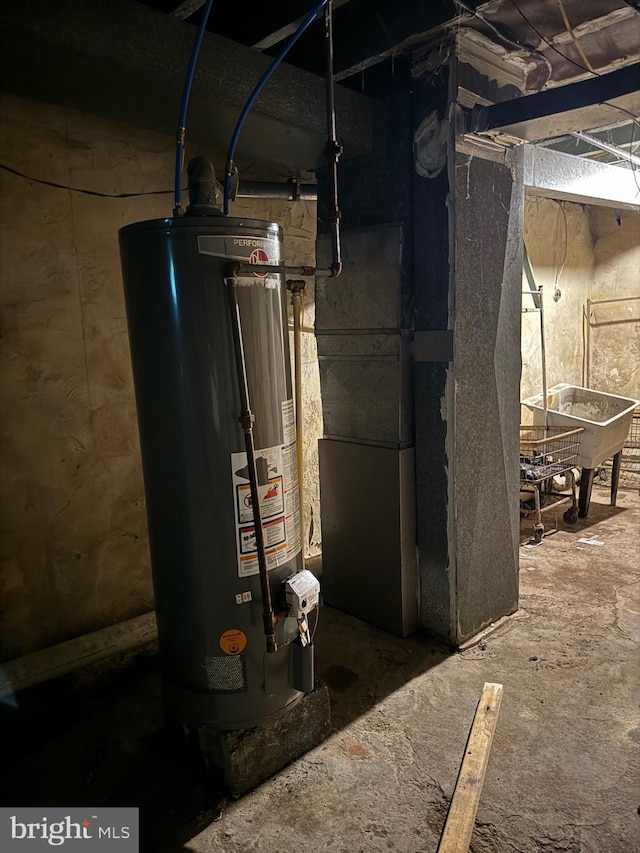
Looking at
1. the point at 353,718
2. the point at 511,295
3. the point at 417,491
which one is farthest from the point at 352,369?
the point at 353,718

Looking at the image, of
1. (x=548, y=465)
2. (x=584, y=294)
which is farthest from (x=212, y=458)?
(x=584, y=294)

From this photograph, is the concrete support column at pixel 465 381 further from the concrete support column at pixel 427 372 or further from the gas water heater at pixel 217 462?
the gas water heater at pixel 217 462

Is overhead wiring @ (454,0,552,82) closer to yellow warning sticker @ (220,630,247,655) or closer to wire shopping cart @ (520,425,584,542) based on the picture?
wire shopping cart @ (520,425,584,542)

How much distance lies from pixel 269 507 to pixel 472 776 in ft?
3.35

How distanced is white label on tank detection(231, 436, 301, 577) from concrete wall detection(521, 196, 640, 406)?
12.4 ft

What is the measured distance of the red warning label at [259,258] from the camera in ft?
5.28

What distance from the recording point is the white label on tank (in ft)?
5.43

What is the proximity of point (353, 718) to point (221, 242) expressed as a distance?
1.66 m

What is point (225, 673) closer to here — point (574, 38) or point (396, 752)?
point (396, 752)

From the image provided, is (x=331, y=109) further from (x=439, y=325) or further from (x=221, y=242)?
(x=439, y=325)

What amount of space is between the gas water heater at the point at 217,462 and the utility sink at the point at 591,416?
2.79 meters

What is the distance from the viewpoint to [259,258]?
5.34ft

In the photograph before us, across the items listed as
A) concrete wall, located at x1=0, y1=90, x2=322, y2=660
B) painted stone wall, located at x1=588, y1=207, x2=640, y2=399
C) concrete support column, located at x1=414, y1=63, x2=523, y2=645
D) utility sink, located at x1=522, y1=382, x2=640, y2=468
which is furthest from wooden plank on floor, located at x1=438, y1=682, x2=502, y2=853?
painted stone wall, located at x1=588, y1=207, x2=640, y2=399

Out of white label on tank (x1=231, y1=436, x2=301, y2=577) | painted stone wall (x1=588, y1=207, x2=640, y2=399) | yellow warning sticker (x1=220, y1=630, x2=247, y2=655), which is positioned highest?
painted stone wall (x1=588, y1=207, x2=640, y2=399)
